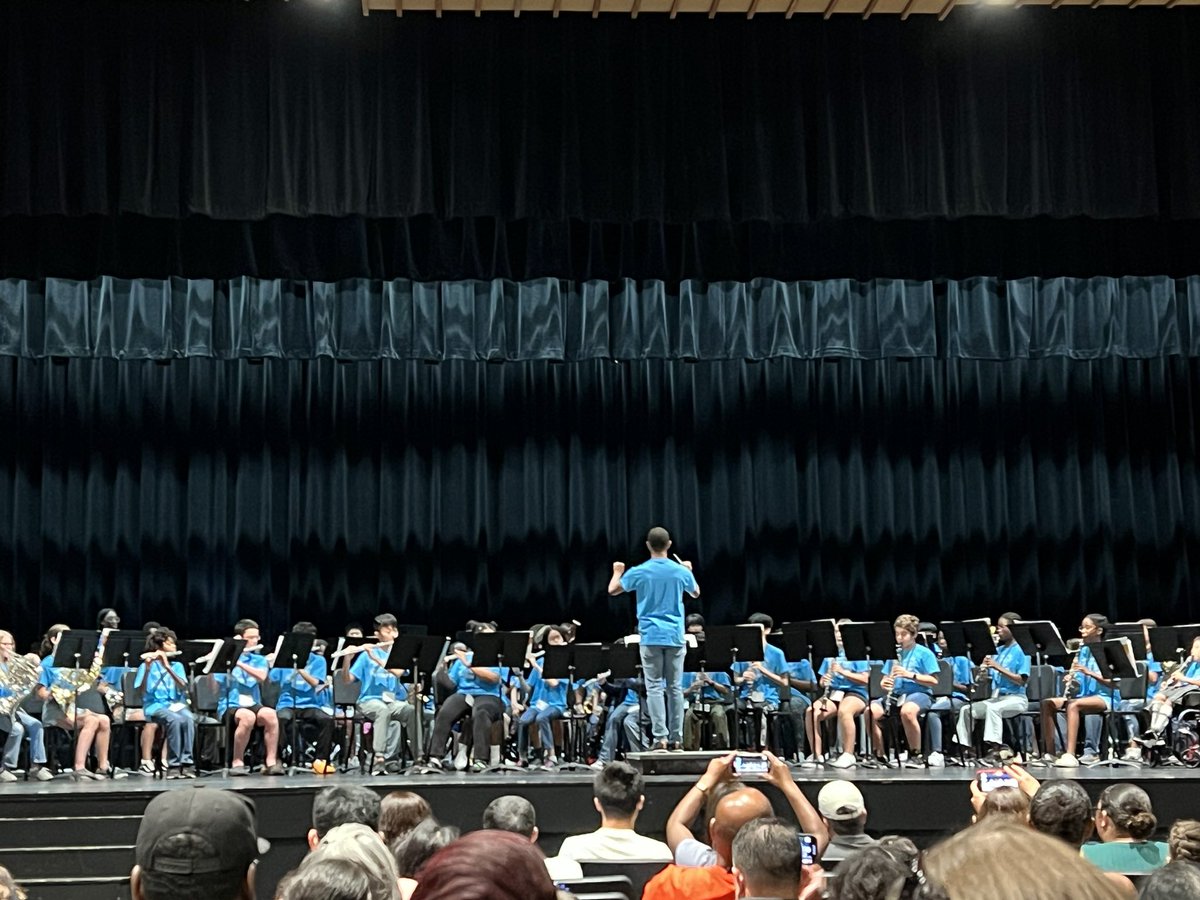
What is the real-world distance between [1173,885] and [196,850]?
1.92m

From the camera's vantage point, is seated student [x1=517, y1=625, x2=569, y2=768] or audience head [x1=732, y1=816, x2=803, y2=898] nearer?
audience head [x1=732, y1=816, x2=803, y2=898]

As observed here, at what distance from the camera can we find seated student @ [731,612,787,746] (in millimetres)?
A: 12453

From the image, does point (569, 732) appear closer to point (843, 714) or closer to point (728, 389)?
point (843, 714)

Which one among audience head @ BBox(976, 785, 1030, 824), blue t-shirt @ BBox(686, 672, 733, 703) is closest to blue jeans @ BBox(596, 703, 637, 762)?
blue t-shirt @ BBox(686, 672, 733, 703)

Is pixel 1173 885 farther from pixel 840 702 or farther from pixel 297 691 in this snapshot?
pixel 297 691

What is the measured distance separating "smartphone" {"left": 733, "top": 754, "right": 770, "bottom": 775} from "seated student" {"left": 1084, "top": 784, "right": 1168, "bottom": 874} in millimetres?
1188

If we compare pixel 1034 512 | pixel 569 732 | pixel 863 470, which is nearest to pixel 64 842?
pixel 569 732

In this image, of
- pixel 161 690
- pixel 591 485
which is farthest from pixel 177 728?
pixel 591 485

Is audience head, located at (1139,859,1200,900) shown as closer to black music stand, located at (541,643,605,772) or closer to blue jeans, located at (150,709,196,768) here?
black music stand, located at (541,643,605,772)

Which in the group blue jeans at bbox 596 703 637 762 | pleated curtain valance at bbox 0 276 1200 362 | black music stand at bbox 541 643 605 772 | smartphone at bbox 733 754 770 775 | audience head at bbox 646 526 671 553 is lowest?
blue jeans at bbox 596 703 637 762

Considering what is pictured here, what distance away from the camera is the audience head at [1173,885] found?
291 centimetres

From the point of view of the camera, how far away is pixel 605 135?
48.7ft

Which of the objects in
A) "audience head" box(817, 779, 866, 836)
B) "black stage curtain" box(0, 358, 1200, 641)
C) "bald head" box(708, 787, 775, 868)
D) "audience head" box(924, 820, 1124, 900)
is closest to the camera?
"audience head" box(924, 820, 1124, 900)

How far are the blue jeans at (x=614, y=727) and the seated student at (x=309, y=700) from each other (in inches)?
90.6
